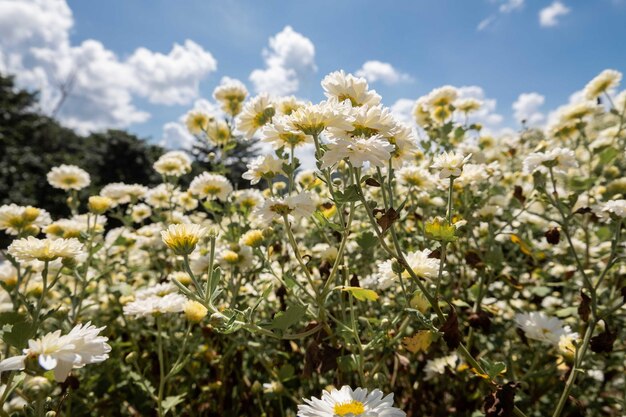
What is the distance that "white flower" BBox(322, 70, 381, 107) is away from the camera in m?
1.23

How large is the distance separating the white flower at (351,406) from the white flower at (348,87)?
34.5 inches

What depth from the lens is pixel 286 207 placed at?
4.10ft

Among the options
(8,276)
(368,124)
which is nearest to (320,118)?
(368,124)

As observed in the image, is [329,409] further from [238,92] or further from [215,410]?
[238,92]

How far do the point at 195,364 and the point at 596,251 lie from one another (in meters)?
2.52

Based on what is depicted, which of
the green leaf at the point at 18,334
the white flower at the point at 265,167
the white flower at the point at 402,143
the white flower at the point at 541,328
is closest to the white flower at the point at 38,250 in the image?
the green leaf at the point at 18,334

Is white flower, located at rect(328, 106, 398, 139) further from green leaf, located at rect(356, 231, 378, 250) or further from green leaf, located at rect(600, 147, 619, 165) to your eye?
green leaf, located at rect(600, 147, 619, 165)

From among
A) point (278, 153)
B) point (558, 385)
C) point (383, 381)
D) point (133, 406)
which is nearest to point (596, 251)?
Answer: point (558, 385)

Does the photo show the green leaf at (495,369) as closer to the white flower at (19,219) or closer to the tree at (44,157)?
the white flower at (19,219)

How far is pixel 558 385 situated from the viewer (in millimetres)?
2031

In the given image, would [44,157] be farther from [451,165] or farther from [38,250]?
[451,165]

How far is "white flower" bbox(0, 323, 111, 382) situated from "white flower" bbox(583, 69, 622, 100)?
10.6 feet

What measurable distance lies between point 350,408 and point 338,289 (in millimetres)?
355

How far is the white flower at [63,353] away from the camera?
0.82 m
